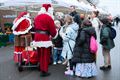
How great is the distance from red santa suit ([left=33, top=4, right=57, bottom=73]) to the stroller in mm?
780

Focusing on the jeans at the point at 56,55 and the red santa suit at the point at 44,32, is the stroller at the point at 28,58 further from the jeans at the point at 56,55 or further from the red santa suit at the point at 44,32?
the jeans at the point at 56,55

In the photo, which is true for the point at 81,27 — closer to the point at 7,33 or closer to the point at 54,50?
the point at 54,50

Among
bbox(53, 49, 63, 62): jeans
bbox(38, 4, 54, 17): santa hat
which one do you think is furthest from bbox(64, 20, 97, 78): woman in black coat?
bbox(53, 49, 63, 62): jeans

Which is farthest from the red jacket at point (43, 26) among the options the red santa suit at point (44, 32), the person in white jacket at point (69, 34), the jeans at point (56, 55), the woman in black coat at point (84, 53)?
the jeans at point (56, 55)

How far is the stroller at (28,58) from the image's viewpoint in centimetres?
1035

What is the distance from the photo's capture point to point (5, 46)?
1795 centimetres

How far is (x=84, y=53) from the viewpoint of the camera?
8969mm

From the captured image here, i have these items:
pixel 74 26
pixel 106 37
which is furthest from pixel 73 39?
pixel 106 37

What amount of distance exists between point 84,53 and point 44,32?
133cm

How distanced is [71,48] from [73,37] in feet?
1.26

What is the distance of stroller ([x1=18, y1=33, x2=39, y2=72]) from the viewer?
10.4 m

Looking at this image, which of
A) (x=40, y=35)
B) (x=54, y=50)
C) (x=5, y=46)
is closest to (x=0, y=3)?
(x=40, y=35)

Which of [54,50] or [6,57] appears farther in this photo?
[6,57]

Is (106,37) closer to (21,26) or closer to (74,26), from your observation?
(74,26)
